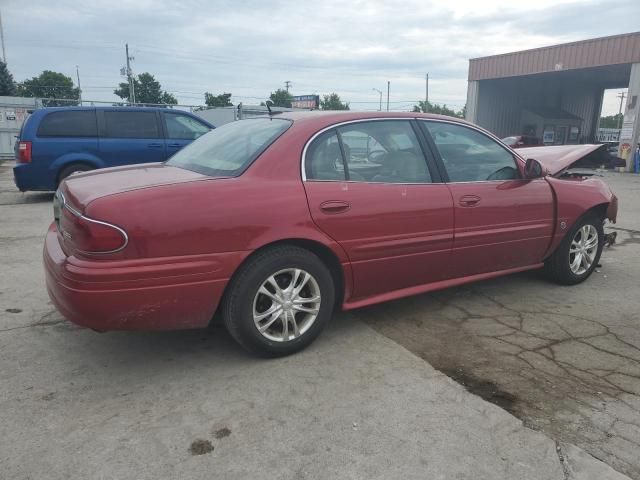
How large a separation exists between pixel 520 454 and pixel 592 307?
2357 mm

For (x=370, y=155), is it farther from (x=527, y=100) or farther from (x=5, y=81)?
(x=5, y=81)

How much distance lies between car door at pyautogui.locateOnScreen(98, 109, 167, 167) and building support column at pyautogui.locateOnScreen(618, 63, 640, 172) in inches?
740

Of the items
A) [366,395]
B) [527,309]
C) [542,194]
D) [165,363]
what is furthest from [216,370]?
[542,194]

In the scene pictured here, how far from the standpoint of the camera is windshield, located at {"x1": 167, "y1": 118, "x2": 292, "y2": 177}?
3199mm

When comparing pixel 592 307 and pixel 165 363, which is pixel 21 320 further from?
pixel 592 307

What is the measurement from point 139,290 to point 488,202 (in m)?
2.62

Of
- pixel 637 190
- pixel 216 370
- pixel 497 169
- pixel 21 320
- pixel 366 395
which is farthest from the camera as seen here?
pixel 637 190

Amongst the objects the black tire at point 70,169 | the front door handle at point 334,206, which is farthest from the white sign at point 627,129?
the front door handle at point 334,206

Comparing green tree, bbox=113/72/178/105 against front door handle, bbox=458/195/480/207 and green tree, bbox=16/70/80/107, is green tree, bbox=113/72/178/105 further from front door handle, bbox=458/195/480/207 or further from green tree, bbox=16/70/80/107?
front door handle, bbox=458/195/480/207

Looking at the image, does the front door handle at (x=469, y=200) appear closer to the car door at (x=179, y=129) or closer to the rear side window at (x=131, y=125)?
the car door at (x=179, y=129)

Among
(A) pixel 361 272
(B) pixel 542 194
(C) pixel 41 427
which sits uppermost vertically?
(B) pixel 542 194

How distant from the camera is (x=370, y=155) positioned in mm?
3531

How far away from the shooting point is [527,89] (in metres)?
31.0

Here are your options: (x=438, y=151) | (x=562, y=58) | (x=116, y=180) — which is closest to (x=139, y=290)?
(x=116, y=180)
